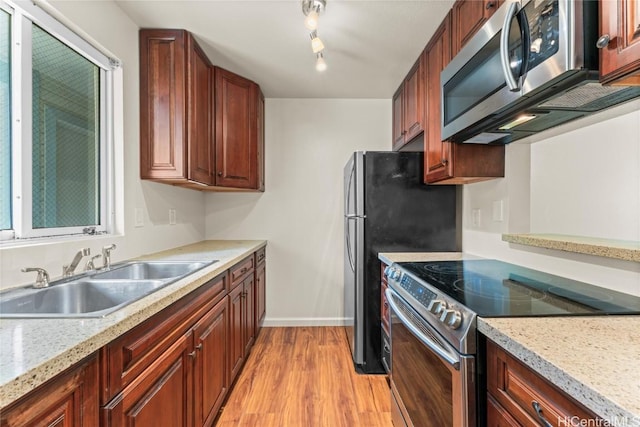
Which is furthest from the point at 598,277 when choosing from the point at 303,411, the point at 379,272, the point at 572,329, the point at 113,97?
the point at 113,97

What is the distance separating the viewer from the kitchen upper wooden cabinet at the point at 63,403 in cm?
59

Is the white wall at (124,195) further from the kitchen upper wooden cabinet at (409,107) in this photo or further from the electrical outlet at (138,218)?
the kitchen upper wooden cabinet at (409,107)

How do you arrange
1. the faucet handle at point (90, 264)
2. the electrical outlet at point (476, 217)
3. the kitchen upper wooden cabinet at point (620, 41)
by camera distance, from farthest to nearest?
the electrical outlet at point (476, 217) < the faucet handle at point (90, 264) < the kitchen upper wooden cabinet at point (620, 41)

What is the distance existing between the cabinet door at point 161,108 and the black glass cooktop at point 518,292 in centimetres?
160

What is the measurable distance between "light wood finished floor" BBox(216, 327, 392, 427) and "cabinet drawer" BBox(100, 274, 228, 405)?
0.88 metres

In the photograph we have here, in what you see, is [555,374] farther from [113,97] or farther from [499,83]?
[113,97]

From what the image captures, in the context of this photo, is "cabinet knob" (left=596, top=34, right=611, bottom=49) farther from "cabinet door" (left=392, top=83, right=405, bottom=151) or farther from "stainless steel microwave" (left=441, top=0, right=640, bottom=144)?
"cabinet door" (left=392, top=83, right=405, bottom=151)

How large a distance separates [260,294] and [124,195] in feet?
5.04

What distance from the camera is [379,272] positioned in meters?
2.26

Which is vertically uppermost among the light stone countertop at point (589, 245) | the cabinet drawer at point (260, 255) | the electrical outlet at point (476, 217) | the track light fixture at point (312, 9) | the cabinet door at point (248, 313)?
the track light fixture at point (312, 9)

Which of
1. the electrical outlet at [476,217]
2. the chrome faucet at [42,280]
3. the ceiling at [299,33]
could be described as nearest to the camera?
the chrome faucet at [42,280]

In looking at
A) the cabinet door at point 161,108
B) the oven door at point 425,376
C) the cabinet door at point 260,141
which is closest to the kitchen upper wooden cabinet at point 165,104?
the cabinet door at point 161,108

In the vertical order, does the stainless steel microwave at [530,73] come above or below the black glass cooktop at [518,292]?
above

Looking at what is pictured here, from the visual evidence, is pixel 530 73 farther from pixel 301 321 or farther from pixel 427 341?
pixel 301 321
